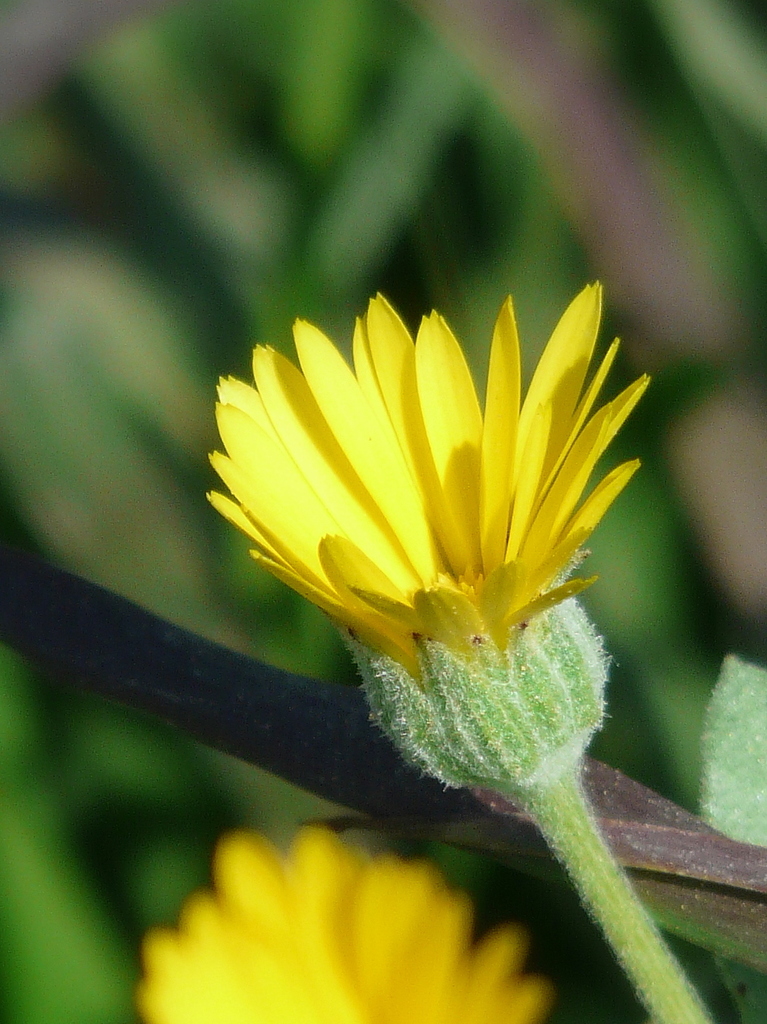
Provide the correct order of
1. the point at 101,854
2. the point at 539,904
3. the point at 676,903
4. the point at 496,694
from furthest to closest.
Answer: the point at 101,854, the point at 539,904, the point at 496,694, the point at 676,903

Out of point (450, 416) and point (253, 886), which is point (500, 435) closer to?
point (450, 416)

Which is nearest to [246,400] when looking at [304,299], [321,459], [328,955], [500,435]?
[321,459]

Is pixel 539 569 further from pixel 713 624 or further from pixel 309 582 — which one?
pixel 713 624

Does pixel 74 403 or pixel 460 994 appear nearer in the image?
pixel 460 994

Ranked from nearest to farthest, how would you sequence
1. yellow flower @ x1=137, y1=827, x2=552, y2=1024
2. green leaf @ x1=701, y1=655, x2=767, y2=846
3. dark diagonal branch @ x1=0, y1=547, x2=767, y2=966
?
1. dark diagonal branch @ x1=0, y1=547, x2=767, y2=966
2. green leaf @ x1=701, y1=655, x2=767, y2=846
3. yellow flower @ x1=137, y1=827, x2=552, y2=1024

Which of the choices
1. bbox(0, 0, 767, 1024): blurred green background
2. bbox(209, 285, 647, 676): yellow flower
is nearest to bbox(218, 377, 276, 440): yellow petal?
bbox(209, 285, 647, 676): yellow flower

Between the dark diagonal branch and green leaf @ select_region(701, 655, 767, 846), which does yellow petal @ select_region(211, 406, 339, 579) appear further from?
green leaf @ select_region(701, 655, 767, 846)

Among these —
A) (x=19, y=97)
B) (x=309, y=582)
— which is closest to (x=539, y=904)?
(x=309, y=582)

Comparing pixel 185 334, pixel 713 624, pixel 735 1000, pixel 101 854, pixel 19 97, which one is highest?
pixel 19 97
